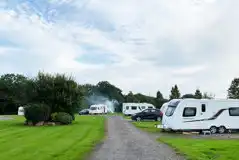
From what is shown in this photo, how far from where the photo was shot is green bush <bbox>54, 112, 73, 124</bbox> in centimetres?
4123

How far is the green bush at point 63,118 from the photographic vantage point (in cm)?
4123

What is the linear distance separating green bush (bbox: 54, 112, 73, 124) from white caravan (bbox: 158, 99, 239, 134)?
13.1 meters

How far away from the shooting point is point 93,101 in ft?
410

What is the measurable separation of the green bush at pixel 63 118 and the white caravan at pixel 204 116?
43.0 feet

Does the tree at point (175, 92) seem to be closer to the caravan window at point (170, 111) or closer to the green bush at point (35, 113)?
the green bush at point (35, 113)

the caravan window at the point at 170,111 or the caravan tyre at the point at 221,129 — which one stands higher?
the caravan window at the point at 170,111

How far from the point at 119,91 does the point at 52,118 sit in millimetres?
93205

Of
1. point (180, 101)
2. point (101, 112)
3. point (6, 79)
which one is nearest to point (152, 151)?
point (180, 101)

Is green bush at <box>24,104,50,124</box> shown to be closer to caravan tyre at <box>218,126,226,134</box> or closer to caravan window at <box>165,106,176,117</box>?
caravan window at <box>165,106,176,117</box>

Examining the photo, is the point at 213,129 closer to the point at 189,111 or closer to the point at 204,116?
the point at 204,116

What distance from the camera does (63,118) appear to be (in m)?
41.3

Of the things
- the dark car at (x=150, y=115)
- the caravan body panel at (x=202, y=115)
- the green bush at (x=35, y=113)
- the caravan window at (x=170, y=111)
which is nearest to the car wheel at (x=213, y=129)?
the caravan body panel at (x=202, y=115)

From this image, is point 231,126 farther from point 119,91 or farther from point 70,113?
point 119,91

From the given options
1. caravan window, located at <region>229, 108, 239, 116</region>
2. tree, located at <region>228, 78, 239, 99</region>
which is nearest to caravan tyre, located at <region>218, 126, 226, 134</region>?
caravan window, located at <region>229, 108, 239, 116</region>
